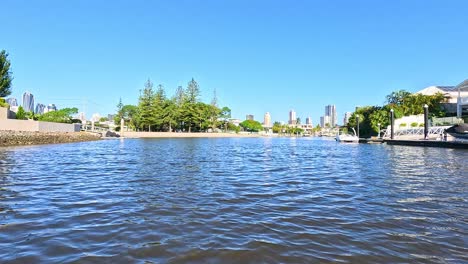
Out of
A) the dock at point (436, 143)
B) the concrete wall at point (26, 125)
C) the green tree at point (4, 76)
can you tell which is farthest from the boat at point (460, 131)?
the green tree at point (4, 76)

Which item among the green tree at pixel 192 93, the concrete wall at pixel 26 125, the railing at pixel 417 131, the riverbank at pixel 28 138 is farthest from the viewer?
the green tree at pixel 192 93

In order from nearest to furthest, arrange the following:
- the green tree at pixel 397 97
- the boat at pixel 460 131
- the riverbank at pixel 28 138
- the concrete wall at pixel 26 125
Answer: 1. the riverbank at pixel 28 138
2. the boat at pixel 460 131
3. the concrete wall at pixel 26 125
4. the green tree at pixel 397 97

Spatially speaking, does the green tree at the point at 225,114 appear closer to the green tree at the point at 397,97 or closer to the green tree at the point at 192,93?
the green tree at the point at 192,93

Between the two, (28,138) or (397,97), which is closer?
(28,138)

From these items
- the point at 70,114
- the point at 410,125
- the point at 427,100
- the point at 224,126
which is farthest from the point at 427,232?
the point at 224,126

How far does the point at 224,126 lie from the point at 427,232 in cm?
13058

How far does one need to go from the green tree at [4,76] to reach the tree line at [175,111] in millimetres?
50231

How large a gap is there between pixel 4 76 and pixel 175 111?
5797 centimetres

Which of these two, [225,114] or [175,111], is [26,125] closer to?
[175,111]

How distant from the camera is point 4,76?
149 ft

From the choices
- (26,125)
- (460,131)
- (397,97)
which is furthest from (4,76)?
(397,97)

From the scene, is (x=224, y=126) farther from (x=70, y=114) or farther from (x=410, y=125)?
(x=410, y=125)

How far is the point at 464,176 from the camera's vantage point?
483 inches

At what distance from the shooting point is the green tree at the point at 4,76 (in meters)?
44.8
